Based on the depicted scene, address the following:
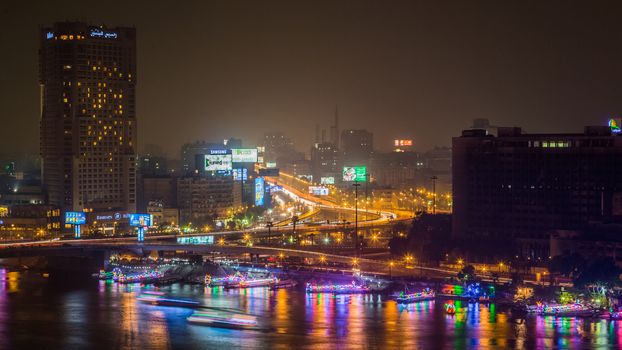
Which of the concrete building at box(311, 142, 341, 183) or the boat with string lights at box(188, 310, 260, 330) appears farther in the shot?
the concrete building at box(311, 142, 341, 183)

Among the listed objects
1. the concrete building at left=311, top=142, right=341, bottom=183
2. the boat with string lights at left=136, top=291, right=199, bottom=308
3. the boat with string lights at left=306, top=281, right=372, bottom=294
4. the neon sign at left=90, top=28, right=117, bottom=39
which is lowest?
the boat with string lights at left=136, top=291, right=199, bottom=308

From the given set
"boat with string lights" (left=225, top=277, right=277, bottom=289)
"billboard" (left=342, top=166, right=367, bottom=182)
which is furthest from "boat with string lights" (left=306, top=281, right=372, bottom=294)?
"billboard" (left=342, top=166, right=367, bottom=182)

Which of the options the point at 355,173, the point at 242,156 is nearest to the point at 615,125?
the point at 355,173

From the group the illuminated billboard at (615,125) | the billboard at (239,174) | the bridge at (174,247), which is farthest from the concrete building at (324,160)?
the illuminated billboard at (615,125)

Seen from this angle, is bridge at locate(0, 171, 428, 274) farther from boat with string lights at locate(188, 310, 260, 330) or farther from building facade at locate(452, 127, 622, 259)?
boat with string lights at locate(188, 310, 260, 330)

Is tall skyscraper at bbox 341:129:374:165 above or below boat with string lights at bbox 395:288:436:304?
above

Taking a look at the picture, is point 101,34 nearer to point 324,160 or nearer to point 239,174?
point 239,174

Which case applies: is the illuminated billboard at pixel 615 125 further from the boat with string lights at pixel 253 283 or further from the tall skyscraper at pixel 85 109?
the tall skyscraper at pixel 85 109

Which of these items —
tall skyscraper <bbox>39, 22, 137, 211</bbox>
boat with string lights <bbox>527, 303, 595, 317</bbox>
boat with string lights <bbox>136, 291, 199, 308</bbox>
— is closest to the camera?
boat with string lights <bbox>527, 303, 595, 317</bbox>
